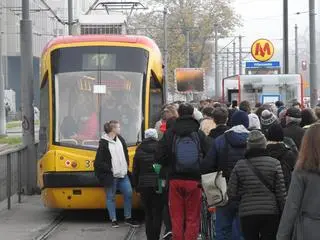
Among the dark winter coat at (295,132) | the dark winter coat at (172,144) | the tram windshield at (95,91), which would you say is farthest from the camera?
the tram windshield at (95,91)

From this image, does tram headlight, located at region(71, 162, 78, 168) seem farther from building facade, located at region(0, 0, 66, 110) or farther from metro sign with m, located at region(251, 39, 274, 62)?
building facade, located at region(0, 0, 66, 110)

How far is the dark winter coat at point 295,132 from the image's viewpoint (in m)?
9.23

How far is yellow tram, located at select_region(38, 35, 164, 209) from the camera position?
40.3 ft

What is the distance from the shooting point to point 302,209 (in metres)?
5.26

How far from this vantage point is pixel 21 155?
15555 mm

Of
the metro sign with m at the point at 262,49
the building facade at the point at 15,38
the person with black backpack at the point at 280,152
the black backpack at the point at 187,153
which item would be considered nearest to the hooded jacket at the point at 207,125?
the black backpack at the point at 187,153

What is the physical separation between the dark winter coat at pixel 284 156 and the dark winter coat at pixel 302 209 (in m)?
1.98

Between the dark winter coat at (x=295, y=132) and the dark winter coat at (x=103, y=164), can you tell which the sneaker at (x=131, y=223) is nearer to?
the dark winter coat at (x=103, y=164)

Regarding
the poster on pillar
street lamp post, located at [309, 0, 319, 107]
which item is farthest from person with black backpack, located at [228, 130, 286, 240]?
the poster on pillar

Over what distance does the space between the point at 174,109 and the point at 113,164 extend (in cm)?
160

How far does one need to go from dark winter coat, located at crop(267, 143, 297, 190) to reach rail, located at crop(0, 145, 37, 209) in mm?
7421

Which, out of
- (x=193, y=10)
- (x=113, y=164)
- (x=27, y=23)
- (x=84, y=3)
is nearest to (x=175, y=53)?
(x=193, y=10)

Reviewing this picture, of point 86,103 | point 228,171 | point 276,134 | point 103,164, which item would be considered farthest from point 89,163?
point 276,134

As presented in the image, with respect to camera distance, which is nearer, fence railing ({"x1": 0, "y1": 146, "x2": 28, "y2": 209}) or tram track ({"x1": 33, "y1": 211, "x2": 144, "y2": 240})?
tram track ({"x1": 33, "y1": 211, "x2": 144, "y2": 240})
